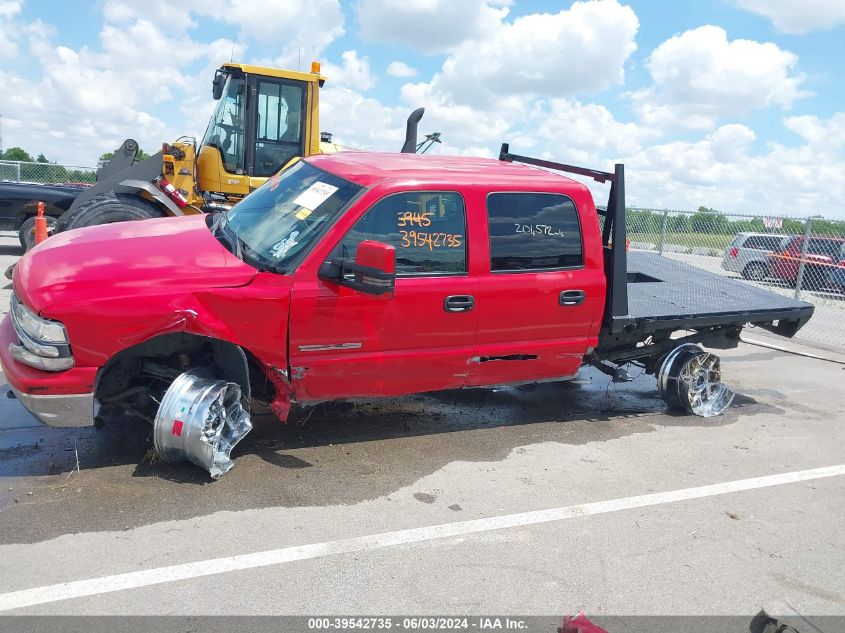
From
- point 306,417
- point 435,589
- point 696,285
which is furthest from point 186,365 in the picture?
point 696,285

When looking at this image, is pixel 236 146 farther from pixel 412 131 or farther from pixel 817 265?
pixel 817 265

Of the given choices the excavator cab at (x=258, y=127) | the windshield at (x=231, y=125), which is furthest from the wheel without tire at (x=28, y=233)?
the windshield at (x=231, y=125)

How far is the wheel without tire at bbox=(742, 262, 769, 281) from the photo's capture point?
17312 millimetres

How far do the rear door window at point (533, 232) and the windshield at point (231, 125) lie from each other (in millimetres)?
6691

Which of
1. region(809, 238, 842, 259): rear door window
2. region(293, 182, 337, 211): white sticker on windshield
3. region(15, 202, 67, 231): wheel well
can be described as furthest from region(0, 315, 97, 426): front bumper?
region(809, 238, 842, 259): rear door window

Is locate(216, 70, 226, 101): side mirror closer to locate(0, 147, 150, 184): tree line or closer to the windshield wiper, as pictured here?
the windshield wiper

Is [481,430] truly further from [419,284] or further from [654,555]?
[654,555]

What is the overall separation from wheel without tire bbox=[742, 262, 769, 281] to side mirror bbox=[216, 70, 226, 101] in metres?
13.1

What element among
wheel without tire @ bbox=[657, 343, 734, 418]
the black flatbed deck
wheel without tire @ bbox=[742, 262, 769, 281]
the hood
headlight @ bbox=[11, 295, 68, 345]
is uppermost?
the hood

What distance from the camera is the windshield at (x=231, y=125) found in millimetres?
10555

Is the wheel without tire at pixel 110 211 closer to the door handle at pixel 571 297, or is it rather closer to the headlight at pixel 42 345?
the headlight at pixel 42 345

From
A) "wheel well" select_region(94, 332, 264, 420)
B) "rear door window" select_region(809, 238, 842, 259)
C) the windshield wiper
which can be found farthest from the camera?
"rear door window" select_region(809, 238, 842, 259)

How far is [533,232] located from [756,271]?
47.5ft

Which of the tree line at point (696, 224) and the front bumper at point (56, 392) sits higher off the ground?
the tree line at point (696, 224)
